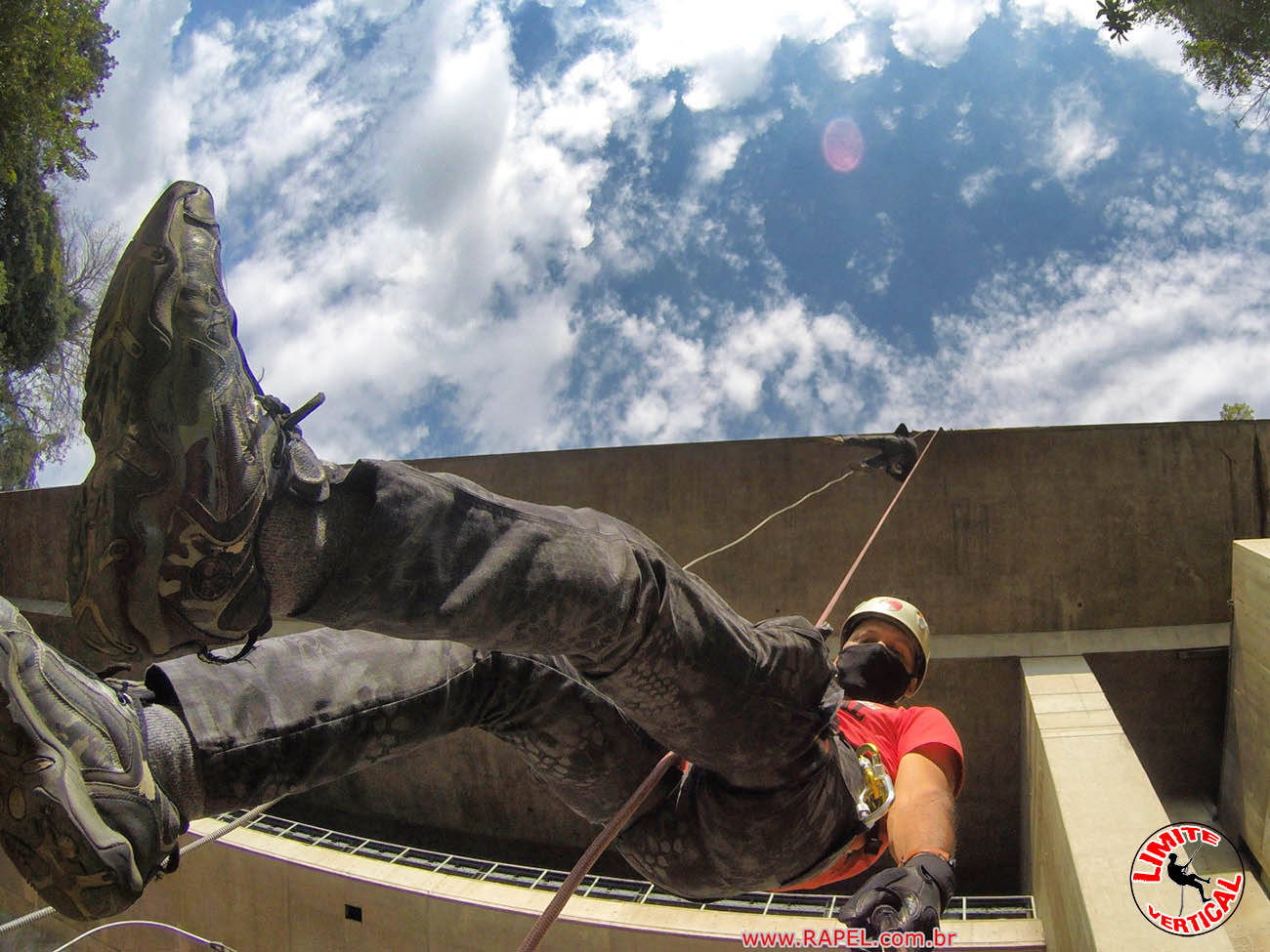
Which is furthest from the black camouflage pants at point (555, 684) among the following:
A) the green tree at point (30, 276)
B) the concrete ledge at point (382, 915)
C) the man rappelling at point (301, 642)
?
the green tree at point (30, 276)

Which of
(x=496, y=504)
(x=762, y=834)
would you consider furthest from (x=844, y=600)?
(x=496, y=504)

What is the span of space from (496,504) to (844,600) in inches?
201

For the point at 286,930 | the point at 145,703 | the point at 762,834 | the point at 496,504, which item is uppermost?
the point at 496,504

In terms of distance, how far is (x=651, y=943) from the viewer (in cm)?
466

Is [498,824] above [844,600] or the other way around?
the other way around

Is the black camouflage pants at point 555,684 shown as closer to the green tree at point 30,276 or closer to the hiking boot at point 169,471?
the hiking boot at point 169,471

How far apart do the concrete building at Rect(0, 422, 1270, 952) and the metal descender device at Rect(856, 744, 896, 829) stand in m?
2.87

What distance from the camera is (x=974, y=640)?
A: 594 cm

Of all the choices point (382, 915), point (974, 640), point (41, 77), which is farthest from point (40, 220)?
point (974, 640)

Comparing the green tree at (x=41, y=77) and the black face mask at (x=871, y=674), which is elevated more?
the green tree at (x=41, y=77)

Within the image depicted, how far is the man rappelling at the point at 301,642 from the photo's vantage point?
3.93 ft

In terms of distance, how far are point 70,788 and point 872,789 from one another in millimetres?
2117

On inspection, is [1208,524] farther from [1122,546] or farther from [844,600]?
[844,600]

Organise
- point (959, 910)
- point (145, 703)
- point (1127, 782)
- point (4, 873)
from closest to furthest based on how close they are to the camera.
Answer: point (145, 703) → point (1127, 782) → point (959, 910) → point (4, 873)
